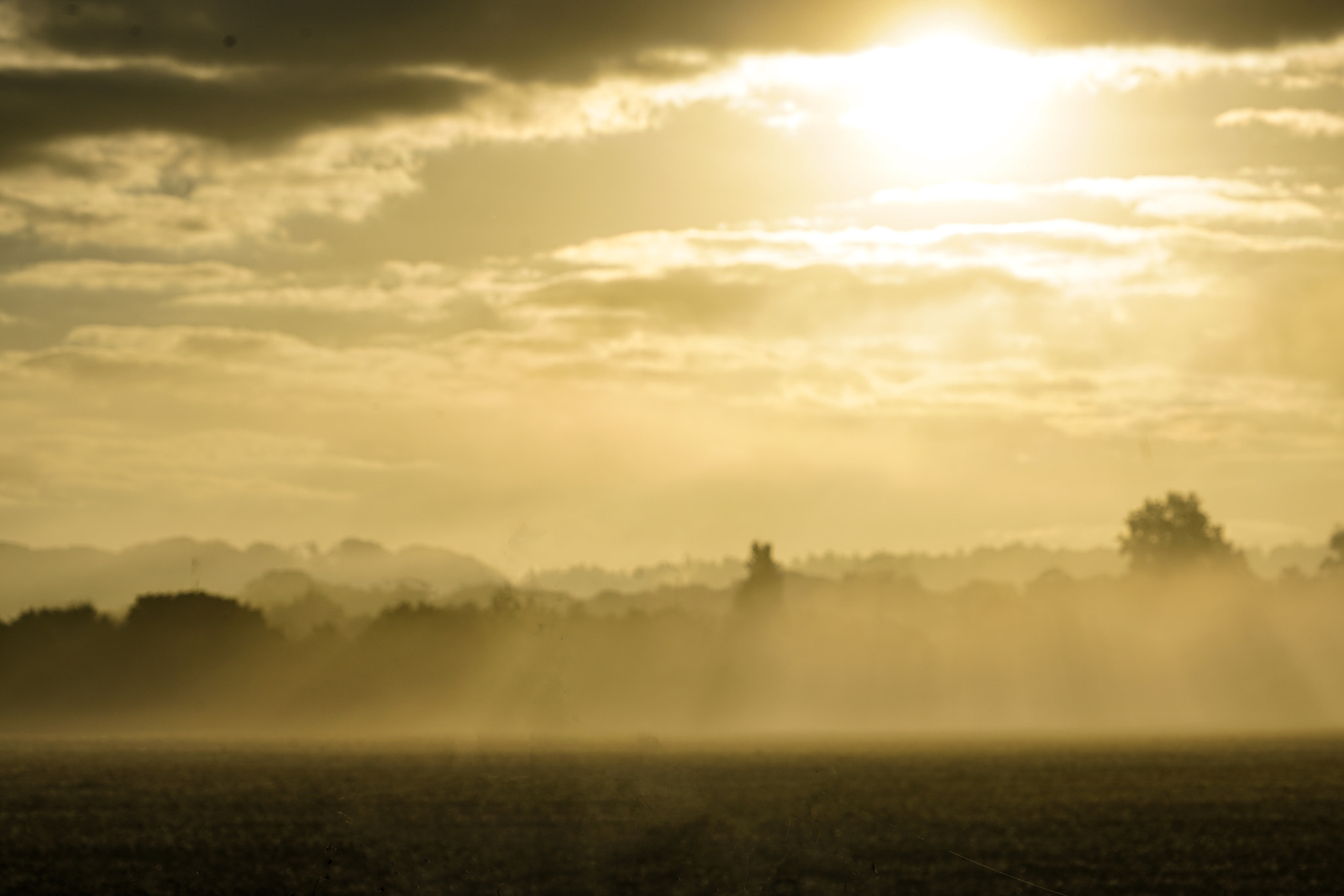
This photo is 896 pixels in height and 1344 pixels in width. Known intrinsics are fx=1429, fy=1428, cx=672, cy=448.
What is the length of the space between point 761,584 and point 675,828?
151 m

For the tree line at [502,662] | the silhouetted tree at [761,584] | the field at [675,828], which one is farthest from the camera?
the silhouetted tree at [761,584]

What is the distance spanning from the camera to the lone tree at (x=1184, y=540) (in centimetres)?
19675

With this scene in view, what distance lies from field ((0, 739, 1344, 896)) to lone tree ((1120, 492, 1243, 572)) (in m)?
123

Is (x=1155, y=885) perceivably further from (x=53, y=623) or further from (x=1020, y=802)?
(x=53, y=623)

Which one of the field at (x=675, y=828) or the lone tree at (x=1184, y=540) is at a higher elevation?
the lone tree at (x=1184, y=540)

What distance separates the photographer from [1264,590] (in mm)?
193125

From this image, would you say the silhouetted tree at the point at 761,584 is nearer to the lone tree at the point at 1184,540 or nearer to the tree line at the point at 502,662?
the tree line at the point at 502,662

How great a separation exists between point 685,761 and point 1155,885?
178 feet

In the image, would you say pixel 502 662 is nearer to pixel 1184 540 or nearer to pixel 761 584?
pixel 761 584

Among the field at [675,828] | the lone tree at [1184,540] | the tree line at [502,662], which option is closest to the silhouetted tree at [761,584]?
the tree line at [502,662]

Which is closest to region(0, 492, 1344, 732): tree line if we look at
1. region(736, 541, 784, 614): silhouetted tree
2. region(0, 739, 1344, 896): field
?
region(736, 541, 784, 614): silhouetted tree

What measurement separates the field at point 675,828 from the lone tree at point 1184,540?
12260 cm

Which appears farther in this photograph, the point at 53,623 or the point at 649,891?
the point at 53,623

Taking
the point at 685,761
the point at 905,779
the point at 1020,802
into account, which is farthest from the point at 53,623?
the point at 1020,802
